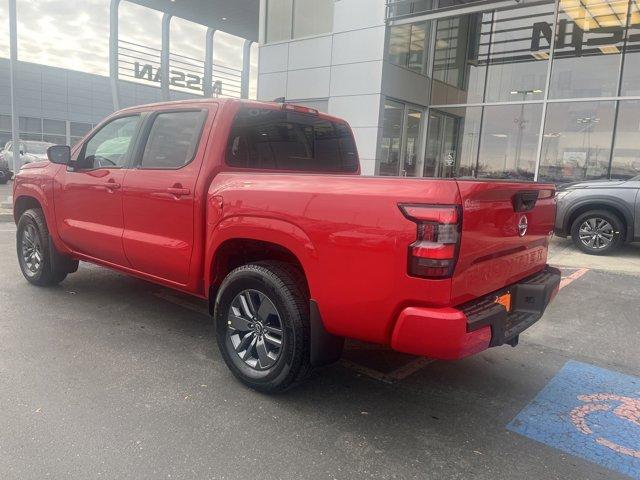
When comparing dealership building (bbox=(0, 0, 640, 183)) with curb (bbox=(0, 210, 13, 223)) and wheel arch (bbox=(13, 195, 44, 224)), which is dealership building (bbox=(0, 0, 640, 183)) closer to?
curb (bbox=(0, 210, 13, 223))

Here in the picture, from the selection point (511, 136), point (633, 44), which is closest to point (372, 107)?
point (511, 136)

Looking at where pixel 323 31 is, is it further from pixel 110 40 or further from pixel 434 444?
pixel 434 444

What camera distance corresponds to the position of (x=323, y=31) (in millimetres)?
13641

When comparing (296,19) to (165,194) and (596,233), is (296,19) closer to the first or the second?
(596,233)

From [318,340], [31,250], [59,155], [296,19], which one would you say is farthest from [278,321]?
[296,19]

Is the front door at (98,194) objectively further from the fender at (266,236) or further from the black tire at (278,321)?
the black tire at (278,321)

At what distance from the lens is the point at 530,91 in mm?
12875

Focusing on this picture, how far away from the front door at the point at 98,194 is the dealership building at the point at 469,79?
883 centimetres

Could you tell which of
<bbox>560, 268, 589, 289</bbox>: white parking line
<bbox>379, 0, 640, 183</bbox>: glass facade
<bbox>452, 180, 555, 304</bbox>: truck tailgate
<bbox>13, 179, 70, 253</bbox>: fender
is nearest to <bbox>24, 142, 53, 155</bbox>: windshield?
<bbox>379, 0, 640, 183</bbox>: glass facade

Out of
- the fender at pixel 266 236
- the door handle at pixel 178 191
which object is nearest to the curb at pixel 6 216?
the door handle at pixel 178 191

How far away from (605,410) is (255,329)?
2.35m

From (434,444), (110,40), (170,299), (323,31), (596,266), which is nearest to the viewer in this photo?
(434,444)

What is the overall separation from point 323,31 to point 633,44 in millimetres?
7634

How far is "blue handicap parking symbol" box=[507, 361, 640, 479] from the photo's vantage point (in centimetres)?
275
